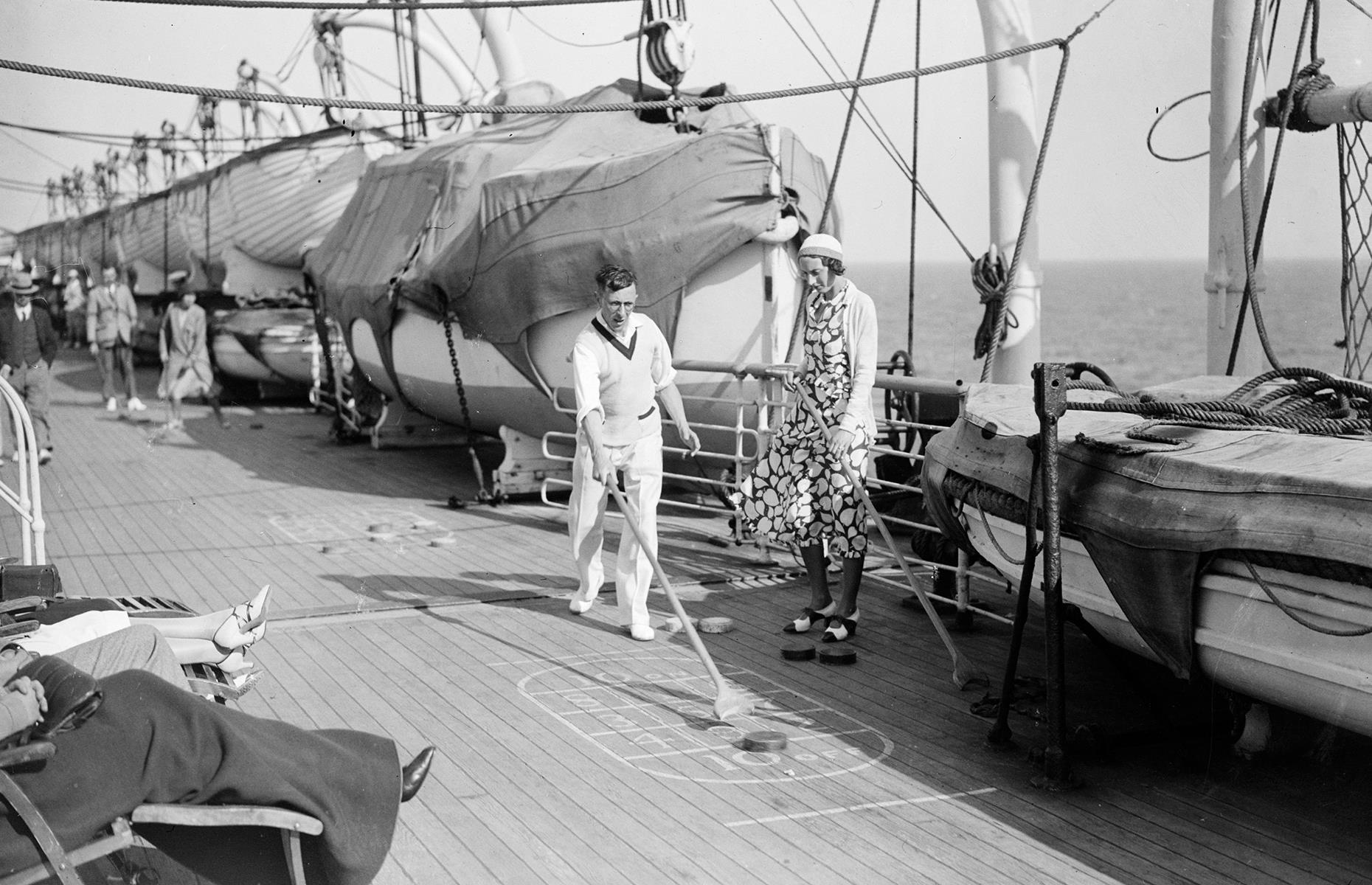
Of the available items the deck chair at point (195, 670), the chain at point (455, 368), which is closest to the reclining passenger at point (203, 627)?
the deck chair at point (195, 670)

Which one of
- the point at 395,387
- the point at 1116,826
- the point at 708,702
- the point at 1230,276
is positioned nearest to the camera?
the point at 1116,826

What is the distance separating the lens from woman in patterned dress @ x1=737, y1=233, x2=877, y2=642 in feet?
20.6

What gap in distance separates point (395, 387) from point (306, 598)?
5870mm

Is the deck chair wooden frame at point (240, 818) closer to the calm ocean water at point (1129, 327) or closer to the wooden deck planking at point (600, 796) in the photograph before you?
Result: the wooden deck planking at point (600, 796)

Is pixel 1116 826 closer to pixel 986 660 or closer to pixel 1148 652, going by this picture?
pixel 1148 652

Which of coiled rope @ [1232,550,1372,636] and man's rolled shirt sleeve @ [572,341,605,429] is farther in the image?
man's rolled shirt sleeve @ [572,341,605,429]

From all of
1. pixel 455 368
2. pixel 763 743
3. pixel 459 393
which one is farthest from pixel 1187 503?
pixel 459 393

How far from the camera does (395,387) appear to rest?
13141 millimetres

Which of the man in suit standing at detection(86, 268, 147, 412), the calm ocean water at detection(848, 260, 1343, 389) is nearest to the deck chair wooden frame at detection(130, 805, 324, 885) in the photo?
the man in suit standing at detection(86, 268, 147, 412)

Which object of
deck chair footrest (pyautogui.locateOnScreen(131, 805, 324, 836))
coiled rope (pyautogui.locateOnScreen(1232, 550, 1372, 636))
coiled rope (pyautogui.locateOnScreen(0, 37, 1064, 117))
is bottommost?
deck chair footrest (pyautogui.locateOnScreen(131, 805, 324, 836))

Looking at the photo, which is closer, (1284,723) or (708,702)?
(1284,723)

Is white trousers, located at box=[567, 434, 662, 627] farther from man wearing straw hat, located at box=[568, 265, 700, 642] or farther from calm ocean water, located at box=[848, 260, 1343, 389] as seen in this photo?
calm ocean water, located at box=[848, 260, 1343, 389]

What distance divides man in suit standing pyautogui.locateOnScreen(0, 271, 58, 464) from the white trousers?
759cm

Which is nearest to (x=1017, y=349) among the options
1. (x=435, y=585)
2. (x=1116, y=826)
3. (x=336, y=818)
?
(x=435, y=585)
